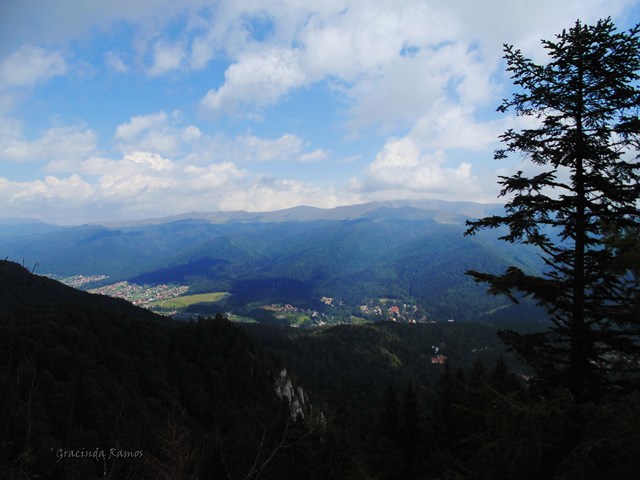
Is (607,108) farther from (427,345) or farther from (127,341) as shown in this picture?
(427,345)

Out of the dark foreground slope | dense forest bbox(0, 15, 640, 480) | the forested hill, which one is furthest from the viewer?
the forested hill

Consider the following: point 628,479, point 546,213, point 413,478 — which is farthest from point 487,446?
point 413,478

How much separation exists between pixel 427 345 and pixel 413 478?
473 ft

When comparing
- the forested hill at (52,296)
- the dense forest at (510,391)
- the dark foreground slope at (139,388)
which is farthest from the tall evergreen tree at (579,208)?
the forested hill at (52,296)

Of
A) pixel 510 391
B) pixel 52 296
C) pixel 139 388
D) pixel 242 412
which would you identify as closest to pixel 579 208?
pixel 510 391

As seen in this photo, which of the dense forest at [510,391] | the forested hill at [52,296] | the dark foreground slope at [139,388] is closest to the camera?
the dense forest at [510,391]

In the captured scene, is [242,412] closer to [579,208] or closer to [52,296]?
[579,208]

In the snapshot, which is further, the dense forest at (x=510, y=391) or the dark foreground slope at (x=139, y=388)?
the dark foreground slope at (x=139, y=388)

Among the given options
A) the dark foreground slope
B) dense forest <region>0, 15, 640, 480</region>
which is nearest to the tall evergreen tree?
dense forest <region>0, 15, 640, 480</region>

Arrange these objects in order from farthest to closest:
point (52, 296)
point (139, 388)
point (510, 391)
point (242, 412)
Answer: point (52, 296) < point (139, 388) < point (242, 412) < point (510, 391)

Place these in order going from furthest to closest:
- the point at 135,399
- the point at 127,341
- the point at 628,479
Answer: the point at 127,341 → the point at 135,399 → the point at 628,479

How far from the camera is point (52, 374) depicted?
40625 millimetres

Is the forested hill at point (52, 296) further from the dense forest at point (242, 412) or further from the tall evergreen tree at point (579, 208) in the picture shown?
the tall evergreen tree at point (579, 208)

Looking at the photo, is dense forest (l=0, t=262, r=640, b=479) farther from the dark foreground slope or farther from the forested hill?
the forested hill
